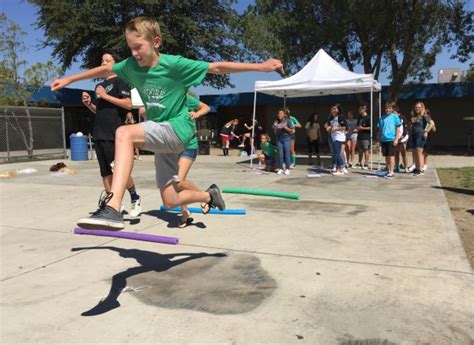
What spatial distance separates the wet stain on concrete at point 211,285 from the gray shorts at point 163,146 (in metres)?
0.83

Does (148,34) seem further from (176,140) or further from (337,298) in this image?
(337,298)

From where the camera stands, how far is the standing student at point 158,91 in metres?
3.20

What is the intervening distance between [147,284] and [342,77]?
10.4 meters

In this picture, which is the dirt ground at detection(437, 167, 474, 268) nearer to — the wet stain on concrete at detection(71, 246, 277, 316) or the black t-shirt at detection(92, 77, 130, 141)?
the wet stain on concrete at detection(71, 246, 277, 316)

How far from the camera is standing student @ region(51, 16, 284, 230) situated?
3.20m

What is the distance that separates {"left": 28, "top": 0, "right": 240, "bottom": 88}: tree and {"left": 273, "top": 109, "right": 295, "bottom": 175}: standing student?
11382mm

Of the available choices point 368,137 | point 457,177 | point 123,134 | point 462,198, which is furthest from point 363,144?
point 123,134

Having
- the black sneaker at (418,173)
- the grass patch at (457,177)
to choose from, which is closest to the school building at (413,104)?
the grass patch at (457,177)

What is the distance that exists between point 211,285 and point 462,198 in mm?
5816

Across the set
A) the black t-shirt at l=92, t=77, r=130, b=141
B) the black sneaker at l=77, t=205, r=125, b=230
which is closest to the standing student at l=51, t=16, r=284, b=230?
the black sneaker at l=77, t=205, r=125, b=230

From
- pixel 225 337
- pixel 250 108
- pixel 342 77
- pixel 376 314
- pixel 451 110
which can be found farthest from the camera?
pixel 250 108

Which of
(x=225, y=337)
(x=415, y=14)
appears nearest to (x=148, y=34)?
(x=225, y=337)

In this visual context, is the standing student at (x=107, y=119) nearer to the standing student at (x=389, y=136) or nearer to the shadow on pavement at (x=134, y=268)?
the shadow on pavement at (x=134, y=268)

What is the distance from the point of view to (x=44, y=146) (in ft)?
58.8
